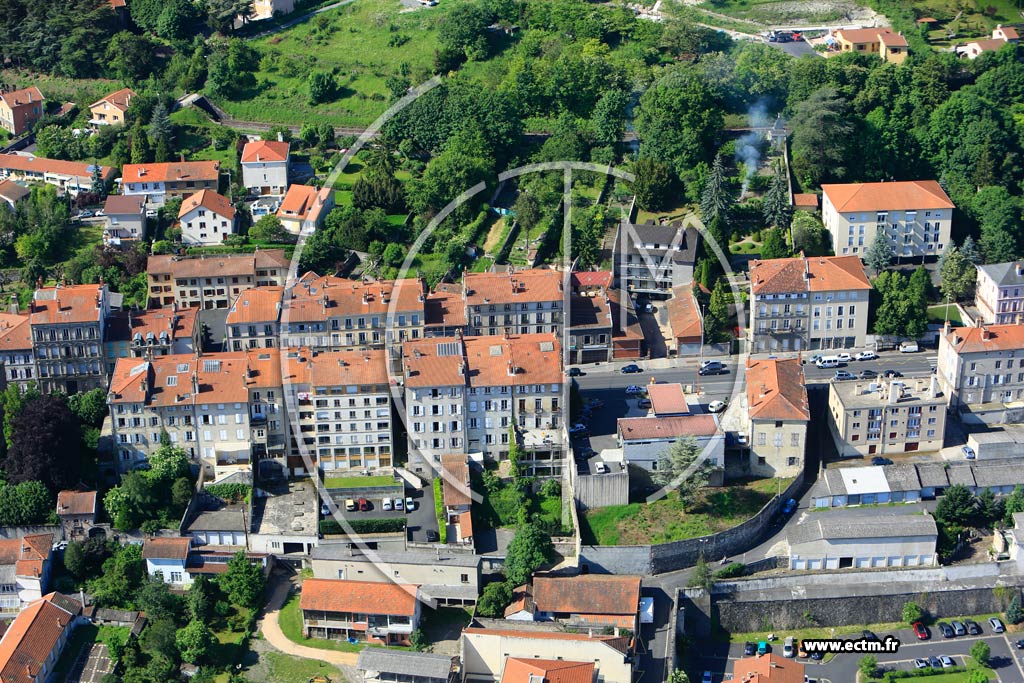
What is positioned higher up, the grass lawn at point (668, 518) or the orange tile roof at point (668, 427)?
the orange tile roof at point (668, 427)

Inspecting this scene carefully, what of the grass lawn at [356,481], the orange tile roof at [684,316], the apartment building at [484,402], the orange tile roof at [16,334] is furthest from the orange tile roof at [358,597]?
the orange tile roof at [684,316]

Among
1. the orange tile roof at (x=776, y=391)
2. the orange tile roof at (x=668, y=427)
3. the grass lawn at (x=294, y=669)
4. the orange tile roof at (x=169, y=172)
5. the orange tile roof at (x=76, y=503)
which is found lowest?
the grass lawn at (x=294, y=669)

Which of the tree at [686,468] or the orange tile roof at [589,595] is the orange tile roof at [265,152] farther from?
the orange tile roof at [589,595]

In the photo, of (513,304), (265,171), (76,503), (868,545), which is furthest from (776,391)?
(265,171)

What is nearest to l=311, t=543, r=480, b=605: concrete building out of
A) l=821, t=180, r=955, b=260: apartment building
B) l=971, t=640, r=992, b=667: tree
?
l=971, t=640, r=992, b=667: tree

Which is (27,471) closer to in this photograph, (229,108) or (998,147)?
(229,108)

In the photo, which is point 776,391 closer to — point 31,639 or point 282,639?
point 282,639
